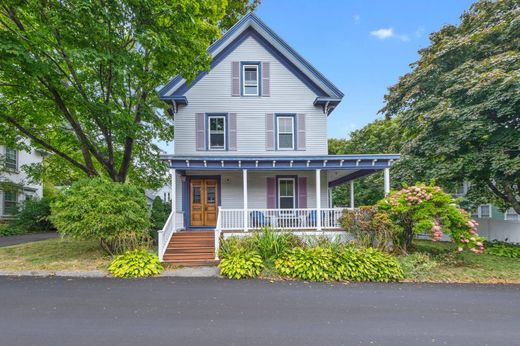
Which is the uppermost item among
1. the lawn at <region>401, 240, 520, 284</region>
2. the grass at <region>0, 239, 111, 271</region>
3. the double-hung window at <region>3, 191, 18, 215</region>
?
the double-hung window at <region>3, 191, 18, 215</region>

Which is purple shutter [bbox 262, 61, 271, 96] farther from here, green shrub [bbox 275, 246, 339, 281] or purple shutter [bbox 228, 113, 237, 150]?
green shrub [bbox 275, 246, 339, 281]

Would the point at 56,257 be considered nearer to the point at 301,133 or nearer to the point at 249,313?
the point at 249,313

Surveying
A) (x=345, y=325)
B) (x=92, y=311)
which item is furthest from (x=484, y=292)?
(x=92, y=311)

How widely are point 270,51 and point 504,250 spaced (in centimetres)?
1265

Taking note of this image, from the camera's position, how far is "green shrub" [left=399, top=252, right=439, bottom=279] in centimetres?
785

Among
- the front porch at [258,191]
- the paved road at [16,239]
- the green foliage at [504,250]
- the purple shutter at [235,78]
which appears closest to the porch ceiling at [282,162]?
the front porch at [258,191]

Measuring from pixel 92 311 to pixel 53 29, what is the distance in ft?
28.8

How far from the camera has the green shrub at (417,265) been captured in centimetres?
785

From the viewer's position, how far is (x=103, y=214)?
28.2 feet

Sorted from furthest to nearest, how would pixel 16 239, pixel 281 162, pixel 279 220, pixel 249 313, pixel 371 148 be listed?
pixel 371 148
pixel 16 239
pixel 279 220
pixel 281 162
pixel 249 313

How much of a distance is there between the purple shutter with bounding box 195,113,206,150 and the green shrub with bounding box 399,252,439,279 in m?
9.01

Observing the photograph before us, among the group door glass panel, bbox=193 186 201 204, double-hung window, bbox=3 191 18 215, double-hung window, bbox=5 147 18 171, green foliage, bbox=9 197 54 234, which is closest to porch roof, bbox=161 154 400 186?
door glass panel, bbox=193 186 201 204

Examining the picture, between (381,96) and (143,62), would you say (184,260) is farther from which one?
(381,96)

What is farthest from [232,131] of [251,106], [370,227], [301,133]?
[370,227]
